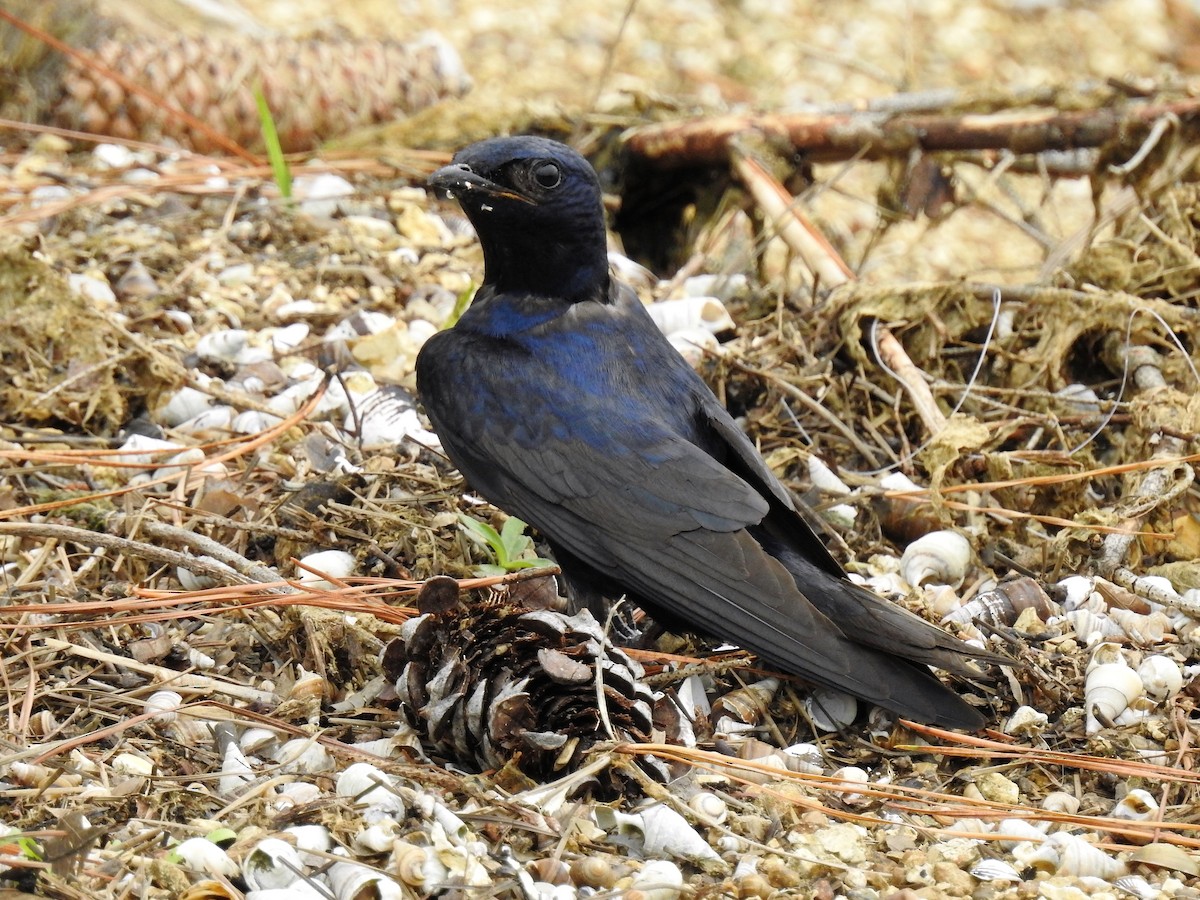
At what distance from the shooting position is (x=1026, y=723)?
9.80 feet

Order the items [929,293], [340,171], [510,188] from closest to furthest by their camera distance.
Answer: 1. [510,188]
2. [929,293]
3. [340,171]

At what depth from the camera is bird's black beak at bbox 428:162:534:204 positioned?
3.34 meters

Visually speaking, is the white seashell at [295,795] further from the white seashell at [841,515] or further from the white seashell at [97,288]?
the white seashell at [97,288]

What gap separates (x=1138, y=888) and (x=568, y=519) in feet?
4.40

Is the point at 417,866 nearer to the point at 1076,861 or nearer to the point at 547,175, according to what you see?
the point at 1076,861

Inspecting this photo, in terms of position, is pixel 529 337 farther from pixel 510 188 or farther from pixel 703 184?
pixel 703 184

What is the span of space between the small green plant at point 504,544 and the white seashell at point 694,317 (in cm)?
112

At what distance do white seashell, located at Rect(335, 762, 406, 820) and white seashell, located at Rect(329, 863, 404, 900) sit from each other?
0.18 metres

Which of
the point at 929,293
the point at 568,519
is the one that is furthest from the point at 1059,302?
the point at 568,519

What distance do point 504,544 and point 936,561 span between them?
1.05 m

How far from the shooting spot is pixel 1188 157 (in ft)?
16.1

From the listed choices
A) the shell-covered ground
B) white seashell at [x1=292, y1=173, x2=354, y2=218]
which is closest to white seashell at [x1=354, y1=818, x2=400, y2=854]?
the shell-covered ground

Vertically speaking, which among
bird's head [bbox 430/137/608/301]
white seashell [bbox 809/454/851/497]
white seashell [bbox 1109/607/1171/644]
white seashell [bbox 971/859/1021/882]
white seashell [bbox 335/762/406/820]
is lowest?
white seashell [bbox 335/762/406/820]

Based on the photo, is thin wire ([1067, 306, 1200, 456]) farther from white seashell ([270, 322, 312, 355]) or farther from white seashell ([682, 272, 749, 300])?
white seashell ([270, 322, 312, 355])
